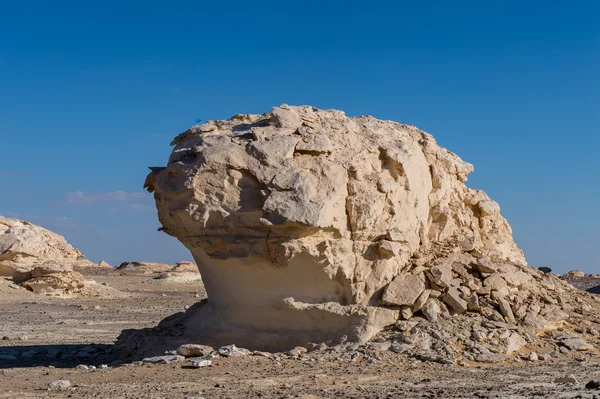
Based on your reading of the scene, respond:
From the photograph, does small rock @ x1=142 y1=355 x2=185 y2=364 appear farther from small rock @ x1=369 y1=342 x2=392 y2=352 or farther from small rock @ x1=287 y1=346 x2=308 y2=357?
small rock @ x1=369 y1=342 x2=392 y2=352

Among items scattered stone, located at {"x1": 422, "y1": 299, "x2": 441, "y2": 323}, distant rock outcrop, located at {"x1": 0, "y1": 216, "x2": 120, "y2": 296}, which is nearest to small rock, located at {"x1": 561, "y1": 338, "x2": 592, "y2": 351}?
scattered stone, located at {"x1": 422, "y1": 299, "x2": 441, "y2": 323}

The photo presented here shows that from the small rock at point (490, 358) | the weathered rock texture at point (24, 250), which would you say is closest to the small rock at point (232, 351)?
the small rock at point (490, 358)

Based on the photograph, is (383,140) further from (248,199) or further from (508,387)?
(508,387)

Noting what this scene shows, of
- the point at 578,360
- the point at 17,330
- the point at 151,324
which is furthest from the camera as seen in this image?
the point at 151,324

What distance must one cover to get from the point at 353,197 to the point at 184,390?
3711 mm

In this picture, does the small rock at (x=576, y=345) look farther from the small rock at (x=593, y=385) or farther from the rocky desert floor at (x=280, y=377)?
the small rock at (x=593, y=385)

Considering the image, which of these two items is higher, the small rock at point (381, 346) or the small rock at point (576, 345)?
the small rock at point (576, 345)

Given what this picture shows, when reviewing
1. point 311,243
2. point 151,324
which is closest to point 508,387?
point 311,243

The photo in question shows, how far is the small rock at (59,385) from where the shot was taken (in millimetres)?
9043

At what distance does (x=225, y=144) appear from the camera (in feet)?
36.1

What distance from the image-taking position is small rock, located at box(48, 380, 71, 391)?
9.04 meters

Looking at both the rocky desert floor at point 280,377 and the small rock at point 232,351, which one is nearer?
the rocky desert floor at point 280,377

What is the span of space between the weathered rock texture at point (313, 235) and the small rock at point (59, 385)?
104 inches

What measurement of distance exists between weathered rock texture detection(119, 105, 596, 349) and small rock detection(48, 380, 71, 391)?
2633 mm
